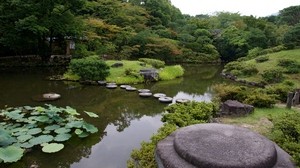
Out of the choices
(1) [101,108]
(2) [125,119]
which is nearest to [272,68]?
(2) [125,119]

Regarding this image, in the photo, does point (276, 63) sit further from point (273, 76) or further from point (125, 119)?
point (125, 119)

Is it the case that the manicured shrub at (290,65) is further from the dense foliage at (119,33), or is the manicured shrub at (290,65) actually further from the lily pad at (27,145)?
the lily pad at (27,145)

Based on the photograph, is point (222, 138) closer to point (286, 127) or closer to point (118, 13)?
point (286, 127)

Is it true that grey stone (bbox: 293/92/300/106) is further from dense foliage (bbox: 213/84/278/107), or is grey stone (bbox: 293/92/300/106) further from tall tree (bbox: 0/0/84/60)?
tall tree (bbox: 0/0/84/60)

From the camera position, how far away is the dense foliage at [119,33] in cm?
2294

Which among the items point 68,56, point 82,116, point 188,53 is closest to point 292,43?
point 188,53

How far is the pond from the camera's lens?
9359mm

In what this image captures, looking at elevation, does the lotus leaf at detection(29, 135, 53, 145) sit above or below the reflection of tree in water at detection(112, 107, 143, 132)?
above

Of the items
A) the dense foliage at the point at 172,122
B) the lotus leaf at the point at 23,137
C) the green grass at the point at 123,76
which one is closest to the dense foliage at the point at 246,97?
the dense foliage at the point at 172,122

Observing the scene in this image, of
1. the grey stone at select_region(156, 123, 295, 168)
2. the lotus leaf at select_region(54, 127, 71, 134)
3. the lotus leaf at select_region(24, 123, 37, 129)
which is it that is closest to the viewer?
the grey stone at select_region(156, 123, 295, 168)

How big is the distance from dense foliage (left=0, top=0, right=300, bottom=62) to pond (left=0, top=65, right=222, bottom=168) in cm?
363

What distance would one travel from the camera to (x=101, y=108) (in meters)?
15.2

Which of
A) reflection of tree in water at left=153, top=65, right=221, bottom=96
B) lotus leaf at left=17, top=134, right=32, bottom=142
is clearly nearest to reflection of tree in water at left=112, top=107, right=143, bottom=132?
lotus leaf at left=17, top=134, right=32, bottom=142

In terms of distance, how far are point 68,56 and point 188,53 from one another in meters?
16.7
